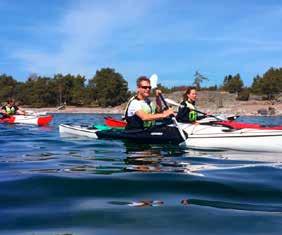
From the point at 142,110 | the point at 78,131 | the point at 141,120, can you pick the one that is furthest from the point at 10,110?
the point at 142,110

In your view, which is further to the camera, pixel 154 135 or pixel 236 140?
pixel 154 135

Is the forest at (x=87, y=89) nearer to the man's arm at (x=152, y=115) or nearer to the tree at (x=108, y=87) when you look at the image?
the tree at (x=108, y=87)

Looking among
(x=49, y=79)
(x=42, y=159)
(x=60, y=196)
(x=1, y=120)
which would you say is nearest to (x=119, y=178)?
(x=60, y=196)

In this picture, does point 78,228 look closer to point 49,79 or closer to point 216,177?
point 216,177

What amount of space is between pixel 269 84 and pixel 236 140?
78.6 meters

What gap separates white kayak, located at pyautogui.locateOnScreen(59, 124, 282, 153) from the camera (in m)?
9.04

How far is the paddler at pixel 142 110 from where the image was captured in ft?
32.3

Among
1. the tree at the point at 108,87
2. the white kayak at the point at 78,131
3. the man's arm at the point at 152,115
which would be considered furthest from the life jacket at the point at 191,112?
the tree at the point at 108,87

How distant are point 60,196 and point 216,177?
1.82 m

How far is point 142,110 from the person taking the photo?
10133 mm

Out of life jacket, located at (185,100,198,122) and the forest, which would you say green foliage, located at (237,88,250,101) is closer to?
the forest

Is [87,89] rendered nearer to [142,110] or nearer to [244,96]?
[244,96]

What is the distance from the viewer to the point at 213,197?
4328mm

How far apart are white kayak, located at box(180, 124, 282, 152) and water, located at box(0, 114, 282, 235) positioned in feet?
5.52
